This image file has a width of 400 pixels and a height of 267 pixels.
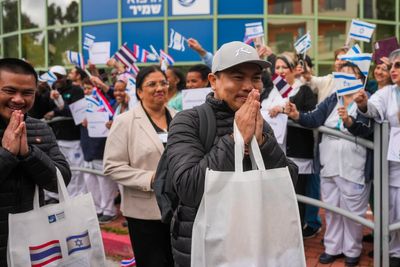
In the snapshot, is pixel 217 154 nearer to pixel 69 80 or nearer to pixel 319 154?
pixel 319 154

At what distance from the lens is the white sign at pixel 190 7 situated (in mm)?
11547

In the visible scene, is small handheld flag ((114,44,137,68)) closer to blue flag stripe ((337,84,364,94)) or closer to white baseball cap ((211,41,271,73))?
blue flag stripe ((337,84,364,94))

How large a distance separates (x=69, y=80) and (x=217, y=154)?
596 centimetres

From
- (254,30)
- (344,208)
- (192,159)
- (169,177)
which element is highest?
(254,30)

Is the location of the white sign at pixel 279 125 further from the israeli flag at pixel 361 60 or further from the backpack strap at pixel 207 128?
the backpack strap at pixel 207 128

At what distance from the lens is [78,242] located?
2.38 m

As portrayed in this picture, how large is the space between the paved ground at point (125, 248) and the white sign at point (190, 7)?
6.96m

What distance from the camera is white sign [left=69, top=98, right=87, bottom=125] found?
20.7 feet

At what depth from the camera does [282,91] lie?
483 centimetres

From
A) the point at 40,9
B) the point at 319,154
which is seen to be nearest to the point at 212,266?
the point at 319,154

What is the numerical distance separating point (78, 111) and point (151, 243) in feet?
11.2

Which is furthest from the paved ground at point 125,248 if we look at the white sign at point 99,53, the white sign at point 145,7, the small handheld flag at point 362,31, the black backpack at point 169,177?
the white sign at point 145,7

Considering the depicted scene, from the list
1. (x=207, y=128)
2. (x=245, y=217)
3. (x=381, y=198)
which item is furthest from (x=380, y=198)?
(x=245, y=217)

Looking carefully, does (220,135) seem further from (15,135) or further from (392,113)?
(392,113)
